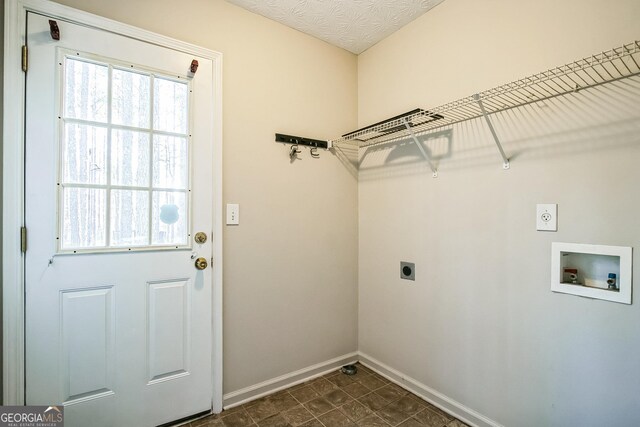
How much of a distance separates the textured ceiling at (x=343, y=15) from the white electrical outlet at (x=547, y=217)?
4.58 ft

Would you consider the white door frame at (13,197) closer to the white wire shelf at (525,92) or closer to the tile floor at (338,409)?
the tile floor at (338,409)

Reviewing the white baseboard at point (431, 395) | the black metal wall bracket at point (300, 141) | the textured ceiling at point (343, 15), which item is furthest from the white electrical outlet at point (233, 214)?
the white baseboard at point (431, 395)

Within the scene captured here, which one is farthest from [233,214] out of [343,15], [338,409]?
[343,15]

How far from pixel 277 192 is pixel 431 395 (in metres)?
1.65

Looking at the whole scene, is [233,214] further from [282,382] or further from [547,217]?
[547,217]

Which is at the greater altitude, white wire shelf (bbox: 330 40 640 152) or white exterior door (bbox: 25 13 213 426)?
white wire shelf (bbox: 330 40 640 152)

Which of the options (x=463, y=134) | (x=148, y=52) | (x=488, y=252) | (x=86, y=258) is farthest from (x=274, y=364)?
(x=148, y=52)

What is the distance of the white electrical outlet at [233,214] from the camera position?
1.84m

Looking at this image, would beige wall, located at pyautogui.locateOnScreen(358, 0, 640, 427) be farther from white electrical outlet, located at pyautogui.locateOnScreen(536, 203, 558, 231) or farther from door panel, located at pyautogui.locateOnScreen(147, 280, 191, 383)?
door panel, located at pyautogui.locateOnScreen(147, 280, 191, 383)

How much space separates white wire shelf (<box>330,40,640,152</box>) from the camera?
1188mm

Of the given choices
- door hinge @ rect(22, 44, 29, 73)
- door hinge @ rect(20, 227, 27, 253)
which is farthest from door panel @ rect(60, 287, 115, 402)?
door hinge @ rect(22, 44, 29, 73)

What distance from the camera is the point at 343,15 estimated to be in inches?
76.7

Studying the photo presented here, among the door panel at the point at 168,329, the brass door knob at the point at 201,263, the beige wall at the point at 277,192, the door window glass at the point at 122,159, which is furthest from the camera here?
the beige wall at the point at 277,192

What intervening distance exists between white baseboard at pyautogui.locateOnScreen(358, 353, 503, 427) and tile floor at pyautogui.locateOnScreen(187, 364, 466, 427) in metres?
0.04
